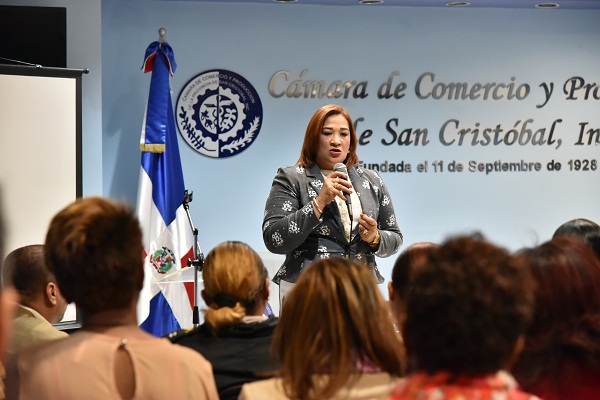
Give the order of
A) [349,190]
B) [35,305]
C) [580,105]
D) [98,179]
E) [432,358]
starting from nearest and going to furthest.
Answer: [432,358] < [35,305] < [349,190] < [98,179] < [580,105]

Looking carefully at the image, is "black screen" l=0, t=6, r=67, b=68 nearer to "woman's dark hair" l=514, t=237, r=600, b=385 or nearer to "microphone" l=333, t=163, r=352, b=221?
"microphone" l=333, t=163, r=352, b=221

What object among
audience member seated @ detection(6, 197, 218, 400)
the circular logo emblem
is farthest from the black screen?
audience member seated @ detection(6, 197, 218, 400)

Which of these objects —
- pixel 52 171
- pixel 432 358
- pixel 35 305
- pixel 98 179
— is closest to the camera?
pixel 432 358

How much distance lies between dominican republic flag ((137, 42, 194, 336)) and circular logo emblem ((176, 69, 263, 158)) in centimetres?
45

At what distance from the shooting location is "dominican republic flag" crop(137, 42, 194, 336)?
5.77 m

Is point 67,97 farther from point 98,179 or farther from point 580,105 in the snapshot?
point 580,105

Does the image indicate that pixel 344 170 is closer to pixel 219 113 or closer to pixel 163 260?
pixel 163 260

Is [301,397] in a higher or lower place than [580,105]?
lower

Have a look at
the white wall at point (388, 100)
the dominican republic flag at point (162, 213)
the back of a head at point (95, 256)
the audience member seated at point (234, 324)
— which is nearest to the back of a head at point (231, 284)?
the audience member seated at point (234, 324)

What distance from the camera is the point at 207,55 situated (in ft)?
21.2

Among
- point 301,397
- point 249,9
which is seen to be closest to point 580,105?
point 249,9

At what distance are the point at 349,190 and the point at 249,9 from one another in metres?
3.38

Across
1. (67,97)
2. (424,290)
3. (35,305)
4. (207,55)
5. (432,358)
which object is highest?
(207,55)

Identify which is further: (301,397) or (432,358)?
(301,397)
